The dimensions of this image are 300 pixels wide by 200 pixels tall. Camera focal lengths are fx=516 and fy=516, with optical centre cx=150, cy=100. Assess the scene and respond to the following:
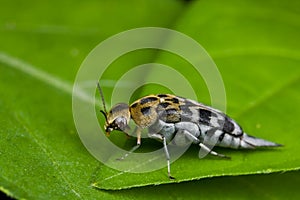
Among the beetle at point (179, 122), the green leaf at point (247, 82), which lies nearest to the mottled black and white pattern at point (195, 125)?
the beetle at point (179, 122)

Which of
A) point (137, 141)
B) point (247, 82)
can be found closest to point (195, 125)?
point (137, 141)

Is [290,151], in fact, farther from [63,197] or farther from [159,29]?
[159,29]

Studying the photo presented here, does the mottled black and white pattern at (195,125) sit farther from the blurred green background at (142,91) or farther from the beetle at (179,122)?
the blurred green background at (142,91)

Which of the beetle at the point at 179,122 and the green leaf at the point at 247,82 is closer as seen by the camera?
the green leaf at the point at 247,82

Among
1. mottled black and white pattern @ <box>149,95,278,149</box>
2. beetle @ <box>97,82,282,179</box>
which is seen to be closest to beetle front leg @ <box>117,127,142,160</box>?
beetle @ <box>97,82,282,179</box>

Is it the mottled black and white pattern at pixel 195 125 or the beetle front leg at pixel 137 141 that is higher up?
the mottled black and white pattern at pixel 195 125

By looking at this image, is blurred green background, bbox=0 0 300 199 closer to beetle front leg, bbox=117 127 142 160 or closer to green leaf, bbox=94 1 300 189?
green leaf, bbox=94 1 300 189
